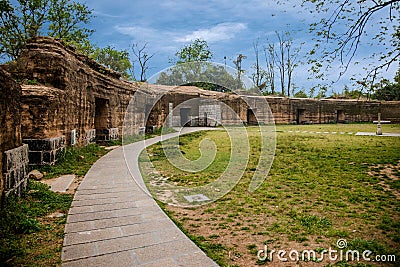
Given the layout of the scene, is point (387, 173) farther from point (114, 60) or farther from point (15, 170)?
point (114, 60)

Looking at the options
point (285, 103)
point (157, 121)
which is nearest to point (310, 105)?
point (285, 103)

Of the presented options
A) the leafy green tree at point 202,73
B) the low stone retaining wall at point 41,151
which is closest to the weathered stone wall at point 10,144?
the low stone retaining wall at point 41,151

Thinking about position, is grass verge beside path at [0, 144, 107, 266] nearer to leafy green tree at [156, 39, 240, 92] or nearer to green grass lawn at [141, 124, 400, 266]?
green grass lawn at [141, 124, 400, 266]

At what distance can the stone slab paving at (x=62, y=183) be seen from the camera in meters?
5.45

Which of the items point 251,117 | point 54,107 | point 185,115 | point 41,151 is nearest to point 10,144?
point 41,151

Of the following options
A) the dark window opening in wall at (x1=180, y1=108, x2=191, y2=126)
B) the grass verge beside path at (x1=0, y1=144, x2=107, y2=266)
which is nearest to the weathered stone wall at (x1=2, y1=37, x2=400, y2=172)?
the grass verge beside path at (x1=0, y1=144, x2=107, y2=266)

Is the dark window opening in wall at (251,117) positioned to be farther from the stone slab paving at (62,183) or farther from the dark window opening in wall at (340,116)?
the stone slab paving at (62,183)

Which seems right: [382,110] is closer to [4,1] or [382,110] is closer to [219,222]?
[219,222]

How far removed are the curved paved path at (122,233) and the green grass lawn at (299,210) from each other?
0.99 feet

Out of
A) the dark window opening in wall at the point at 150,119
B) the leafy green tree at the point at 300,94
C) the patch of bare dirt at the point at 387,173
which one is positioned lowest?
the patch of bare dirt at the point at 387,173

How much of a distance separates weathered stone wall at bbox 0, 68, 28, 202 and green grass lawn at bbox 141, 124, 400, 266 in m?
2.40

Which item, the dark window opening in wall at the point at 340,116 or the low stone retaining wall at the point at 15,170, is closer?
the low stone retaining wall at the point at 15,170

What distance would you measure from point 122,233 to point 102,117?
977 cm

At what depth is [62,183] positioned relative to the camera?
5.87 metres
